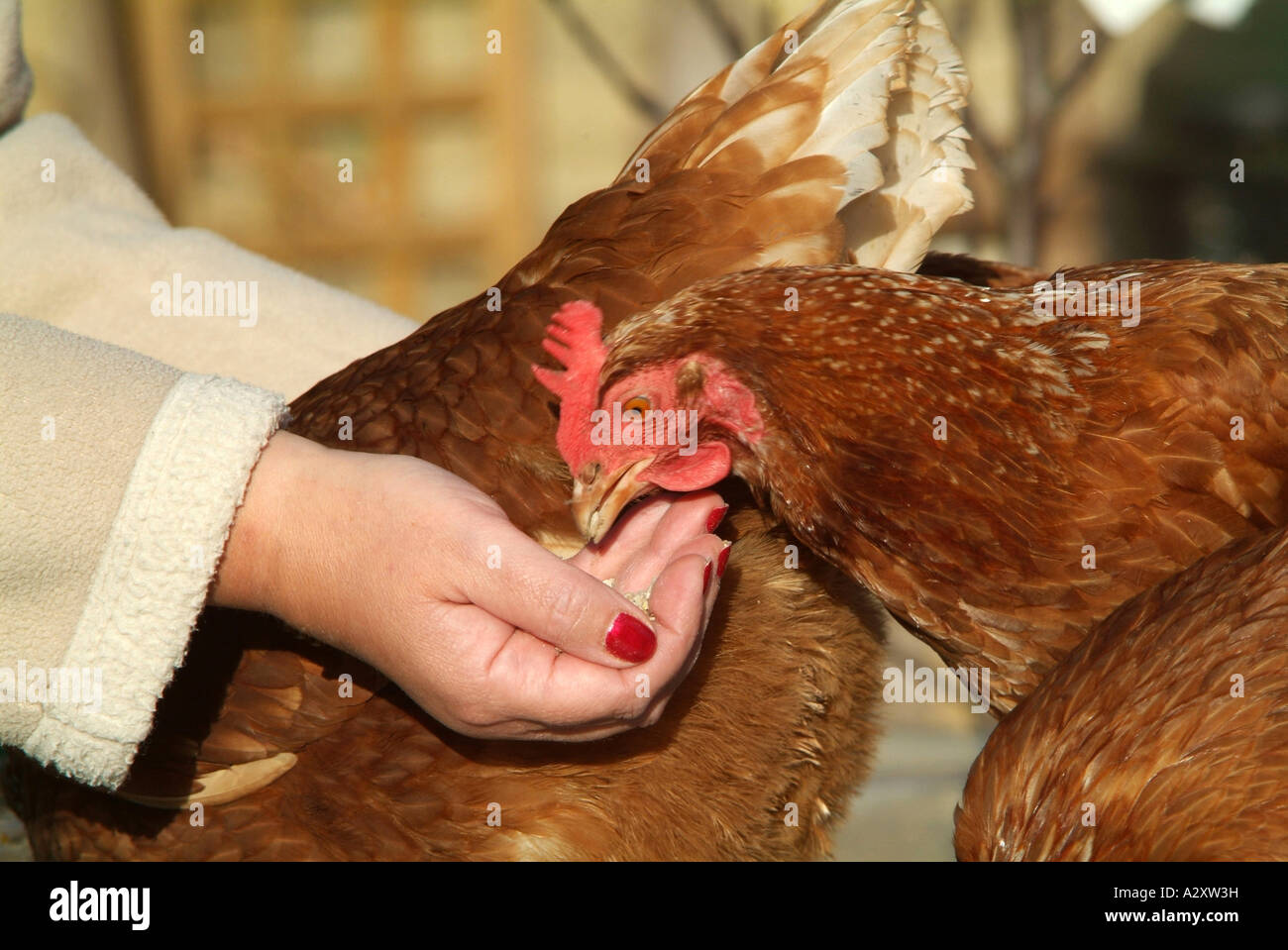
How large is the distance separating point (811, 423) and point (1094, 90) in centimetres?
348

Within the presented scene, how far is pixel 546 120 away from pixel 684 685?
161 inches

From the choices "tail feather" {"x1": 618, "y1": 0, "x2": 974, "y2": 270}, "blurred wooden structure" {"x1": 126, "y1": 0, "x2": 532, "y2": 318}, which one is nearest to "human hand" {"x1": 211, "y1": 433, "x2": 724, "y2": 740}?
"tail feather" {"x1": 618, "y1": 0, "x2": 974, "y2": 270}

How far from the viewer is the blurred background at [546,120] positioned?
3.61 m

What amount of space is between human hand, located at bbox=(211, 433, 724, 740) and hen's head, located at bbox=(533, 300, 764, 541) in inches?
5.1

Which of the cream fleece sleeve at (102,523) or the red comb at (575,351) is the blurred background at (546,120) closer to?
the red comb at (575,351)

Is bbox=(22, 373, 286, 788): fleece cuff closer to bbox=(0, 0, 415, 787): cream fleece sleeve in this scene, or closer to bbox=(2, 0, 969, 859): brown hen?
bbox=(0, 0, 415, 787): cream fleece sleeve

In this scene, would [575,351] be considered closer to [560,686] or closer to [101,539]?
[560,686]

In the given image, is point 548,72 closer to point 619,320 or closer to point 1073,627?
point 619,320

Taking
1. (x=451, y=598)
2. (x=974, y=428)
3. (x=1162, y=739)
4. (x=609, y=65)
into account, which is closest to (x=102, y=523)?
(x=451, y=598)

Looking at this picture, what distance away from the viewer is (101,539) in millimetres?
1049

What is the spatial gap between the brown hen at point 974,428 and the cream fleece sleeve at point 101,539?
15.1 inches

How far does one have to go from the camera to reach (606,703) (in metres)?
1.05

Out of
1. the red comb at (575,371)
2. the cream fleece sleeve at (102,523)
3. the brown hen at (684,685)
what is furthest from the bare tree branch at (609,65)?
the cream fleece sleeve at (102,523)

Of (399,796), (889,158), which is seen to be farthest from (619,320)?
(399,796)
